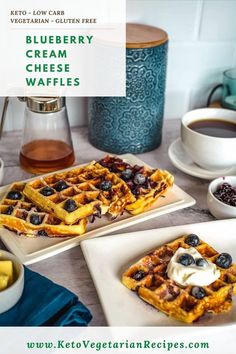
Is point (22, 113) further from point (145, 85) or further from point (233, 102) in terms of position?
point (233, 102)

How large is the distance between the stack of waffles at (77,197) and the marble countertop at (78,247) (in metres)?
0.04

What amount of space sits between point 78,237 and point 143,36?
41 cm

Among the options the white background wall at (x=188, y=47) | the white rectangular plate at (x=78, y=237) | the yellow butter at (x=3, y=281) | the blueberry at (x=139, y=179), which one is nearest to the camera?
the yellow butter at (x=3, y=281)

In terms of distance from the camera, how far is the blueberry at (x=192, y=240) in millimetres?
817

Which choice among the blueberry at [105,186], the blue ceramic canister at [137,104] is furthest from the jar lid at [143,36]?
the blueberry at [105,186]

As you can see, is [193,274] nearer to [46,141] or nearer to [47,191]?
[47,191]

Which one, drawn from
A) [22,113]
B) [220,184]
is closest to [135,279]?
[220,184]

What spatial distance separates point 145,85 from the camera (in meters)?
1.04

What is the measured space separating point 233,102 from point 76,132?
337 mm

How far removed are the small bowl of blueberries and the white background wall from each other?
355 mm

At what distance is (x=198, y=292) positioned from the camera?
2.39 feet

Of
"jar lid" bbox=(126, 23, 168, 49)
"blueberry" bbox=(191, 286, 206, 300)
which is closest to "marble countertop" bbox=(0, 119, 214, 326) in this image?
"blueberry" bbox=(191, 286, 206, 300)

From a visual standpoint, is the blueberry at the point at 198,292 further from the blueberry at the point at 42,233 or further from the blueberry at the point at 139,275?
the blueberry at the point at 42,233

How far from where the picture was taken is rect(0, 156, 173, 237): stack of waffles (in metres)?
0.84
